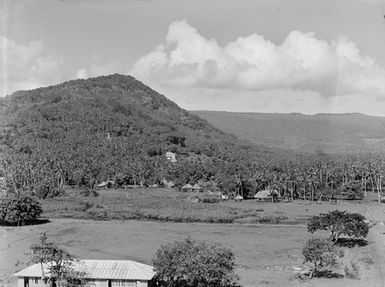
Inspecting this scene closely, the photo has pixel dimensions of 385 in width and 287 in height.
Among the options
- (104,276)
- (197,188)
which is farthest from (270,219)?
(197,188)

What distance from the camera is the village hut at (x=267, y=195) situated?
92319 millimetres

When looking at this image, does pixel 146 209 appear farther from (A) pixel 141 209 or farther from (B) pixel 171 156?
(B) pixel 171 156

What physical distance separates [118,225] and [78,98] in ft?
428

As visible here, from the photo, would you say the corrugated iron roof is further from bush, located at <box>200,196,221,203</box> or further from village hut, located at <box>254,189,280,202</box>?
village hut, located at <box>254,189,280,202</box>

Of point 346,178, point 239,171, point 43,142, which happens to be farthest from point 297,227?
point 43,142

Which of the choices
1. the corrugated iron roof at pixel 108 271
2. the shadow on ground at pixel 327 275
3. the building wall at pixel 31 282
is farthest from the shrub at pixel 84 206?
the shadow on ground at pixel 327 275

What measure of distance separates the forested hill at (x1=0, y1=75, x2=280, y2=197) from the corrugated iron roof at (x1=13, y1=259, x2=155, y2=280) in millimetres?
A: 56076

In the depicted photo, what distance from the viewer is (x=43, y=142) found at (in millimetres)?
137375

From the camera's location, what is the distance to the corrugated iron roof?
108ft

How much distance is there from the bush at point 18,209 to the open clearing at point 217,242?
6.46 feet

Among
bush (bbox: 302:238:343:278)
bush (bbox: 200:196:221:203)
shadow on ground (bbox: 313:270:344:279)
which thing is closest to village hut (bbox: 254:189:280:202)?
bush (bbox: 200:196:221:203)

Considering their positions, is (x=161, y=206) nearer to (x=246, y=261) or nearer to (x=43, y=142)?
(x=246, y=261)

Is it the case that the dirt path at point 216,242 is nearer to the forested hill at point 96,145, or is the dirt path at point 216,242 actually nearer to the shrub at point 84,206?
the shrub at point 84,206

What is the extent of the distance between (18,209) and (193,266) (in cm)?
3640
